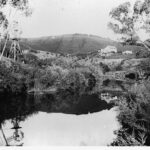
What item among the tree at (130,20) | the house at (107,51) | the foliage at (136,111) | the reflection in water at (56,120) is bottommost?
the reflection in water at (56,120)

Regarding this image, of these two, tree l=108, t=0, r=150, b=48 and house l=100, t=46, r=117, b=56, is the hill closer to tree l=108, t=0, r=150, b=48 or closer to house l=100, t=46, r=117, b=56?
house l=100, t=46, r=117, b=56

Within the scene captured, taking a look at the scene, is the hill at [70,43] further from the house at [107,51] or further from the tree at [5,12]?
the tree at [5,12]

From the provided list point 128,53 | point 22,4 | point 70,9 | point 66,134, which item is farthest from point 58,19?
point 66,134

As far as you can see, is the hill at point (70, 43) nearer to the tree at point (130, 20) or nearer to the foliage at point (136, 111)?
the tree at point (130, 20)

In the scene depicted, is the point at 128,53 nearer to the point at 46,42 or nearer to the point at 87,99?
the point at 46,42

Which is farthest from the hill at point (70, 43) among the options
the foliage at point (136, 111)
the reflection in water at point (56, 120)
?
the reflection in water at point (56, 120)

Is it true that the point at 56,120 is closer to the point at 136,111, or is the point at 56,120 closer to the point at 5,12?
the point at 136,111

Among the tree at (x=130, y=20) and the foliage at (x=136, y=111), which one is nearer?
the foliage at (x=136, y=111)

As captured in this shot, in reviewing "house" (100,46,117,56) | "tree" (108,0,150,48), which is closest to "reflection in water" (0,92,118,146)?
"house" (100,46,117,56)

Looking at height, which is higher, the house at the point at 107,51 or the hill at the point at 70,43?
the hill at the point at 70,43
